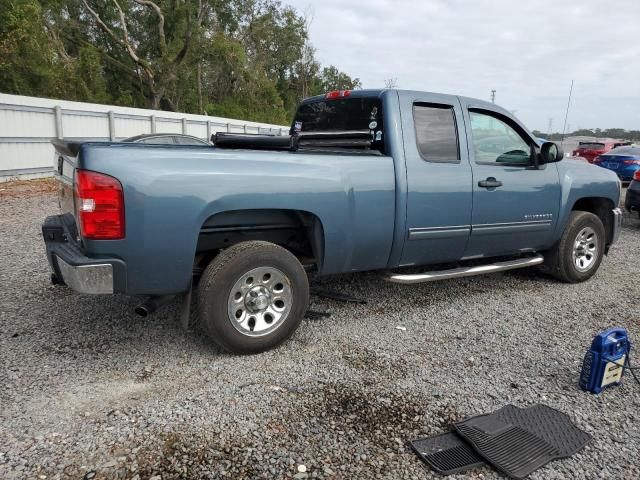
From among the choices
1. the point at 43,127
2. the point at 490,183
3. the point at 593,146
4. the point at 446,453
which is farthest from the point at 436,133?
the point at 593,146

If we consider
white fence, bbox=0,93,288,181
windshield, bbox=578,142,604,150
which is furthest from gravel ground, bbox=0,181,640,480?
windshield, bbox=578,142,604,150

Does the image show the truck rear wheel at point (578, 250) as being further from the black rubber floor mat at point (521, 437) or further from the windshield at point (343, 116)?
the black rubber floor mat at point (521, 437)

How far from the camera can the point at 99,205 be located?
277 cm

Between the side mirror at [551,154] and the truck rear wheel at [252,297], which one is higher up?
the side mirror at [551,154]

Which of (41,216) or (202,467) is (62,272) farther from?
(41,216)

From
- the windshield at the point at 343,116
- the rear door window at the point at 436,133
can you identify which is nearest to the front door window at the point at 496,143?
the rear door window at the point at 436,133

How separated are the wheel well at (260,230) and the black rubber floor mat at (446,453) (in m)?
1.54

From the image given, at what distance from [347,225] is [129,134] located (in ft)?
49.5

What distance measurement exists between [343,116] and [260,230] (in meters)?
1.41

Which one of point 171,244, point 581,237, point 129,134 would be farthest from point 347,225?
point 129,134

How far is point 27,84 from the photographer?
2084cm

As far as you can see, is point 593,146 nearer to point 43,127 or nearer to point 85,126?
point 85,126

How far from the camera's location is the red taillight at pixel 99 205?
275cm

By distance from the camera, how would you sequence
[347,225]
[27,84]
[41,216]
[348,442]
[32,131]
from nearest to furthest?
[348,442] → [347,225] → [41,216] → [32,131] → [27,84]
